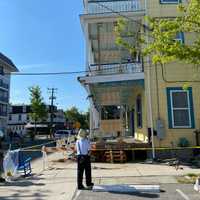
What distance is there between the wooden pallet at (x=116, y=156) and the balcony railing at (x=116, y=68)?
4.06m

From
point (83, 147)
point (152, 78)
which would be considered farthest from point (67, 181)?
point (152, 78)

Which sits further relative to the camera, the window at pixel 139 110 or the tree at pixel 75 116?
the tree at pixel 75 116

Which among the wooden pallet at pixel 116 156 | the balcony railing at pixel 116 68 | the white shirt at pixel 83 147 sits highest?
the balcony railing at pixel 116 68

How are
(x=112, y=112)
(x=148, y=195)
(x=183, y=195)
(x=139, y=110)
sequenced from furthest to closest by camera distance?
1. (x=112, y=112)
2. (x=139, y=110)
3. (x=148, y=195)
4. (x=183, y=195)

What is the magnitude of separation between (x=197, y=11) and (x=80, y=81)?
26.2 ft

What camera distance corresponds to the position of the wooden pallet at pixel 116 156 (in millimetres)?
17141

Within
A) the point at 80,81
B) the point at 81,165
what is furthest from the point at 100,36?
the point at 81,165

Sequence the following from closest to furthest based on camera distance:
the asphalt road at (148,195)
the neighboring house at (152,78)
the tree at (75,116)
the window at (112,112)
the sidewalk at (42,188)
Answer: the asphalt road at (148,195) < the sidewalk at (42,188) < the neighboring house at (152,78) < the window at (112,112) < the tree at (75,116)

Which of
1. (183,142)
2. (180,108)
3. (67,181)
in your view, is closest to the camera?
(67,181)

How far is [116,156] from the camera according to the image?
17266 mm

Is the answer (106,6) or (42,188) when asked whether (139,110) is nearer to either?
(106,6)

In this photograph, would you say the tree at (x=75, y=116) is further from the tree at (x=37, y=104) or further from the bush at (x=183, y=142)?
the bush at (x=183, y=142)

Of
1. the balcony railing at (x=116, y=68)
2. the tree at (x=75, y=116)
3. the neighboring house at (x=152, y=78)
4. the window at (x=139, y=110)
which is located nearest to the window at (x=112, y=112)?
the window at (x=139, y=110)

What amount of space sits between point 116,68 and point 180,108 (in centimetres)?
390
